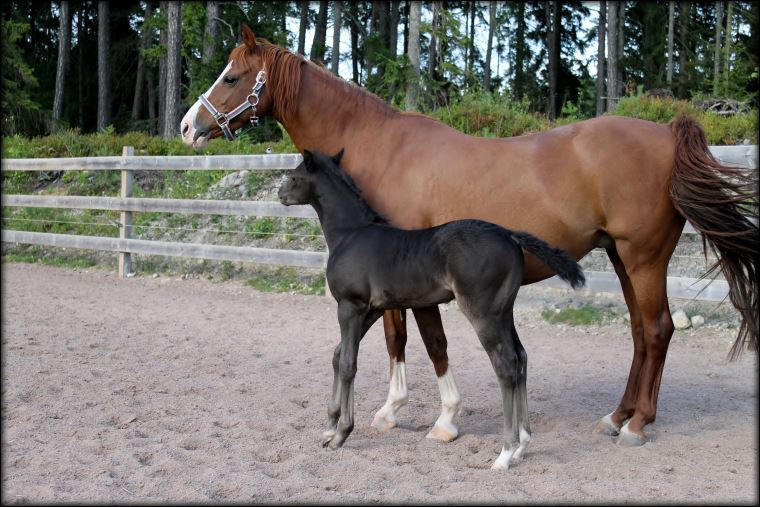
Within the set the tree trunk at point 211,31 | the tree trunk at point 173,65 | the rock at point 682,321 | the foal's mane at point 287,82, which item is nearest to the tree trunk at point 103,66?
the tree trunk at point 211,31

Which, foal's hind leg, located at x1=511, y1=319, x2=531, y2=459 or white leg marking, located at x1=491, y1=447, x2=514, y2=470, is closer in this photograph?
white leg marking, located at x1=491, y1=447, x2=514, y2=470

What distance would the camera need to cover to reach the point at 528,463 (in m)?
3.38

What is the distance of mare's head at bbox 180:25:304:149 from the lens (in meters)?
4.26

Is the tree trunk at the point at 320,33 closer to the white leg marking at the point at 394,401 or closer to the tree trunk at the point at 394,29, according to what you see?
the tree trunk at the point at 394,29

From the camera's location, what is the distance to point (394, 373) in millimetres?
4129

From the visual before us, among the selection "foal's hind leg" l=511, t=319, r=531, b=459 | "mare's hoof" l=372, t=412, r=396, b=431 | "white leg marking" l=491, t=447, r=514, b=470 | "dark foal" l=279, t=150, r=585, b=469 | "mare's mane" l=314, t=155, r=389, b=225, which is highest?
"mare's mane" l=314, t=155, r=389, b=225

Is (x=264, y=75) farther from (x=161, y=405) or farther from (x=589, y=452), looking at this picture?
(x=589, y=452)

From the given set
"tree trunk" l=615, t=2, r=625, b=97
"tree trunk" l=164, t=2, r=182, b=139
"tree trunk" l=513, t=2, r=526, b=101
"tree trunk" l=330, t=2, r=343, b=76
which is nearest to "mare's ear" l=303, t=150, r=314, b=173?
"tree trunk" l=164, t=2, r=182, b=139

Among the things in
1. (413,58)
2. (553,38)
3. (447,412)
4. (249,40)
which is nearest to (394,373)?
(447,412)

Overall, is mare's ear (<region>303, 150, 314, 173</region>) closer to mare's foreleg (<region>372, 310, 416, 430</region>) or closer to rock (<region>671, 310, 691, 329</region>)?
mare's foreleg (<region>372, 310, 416, 430</region>)

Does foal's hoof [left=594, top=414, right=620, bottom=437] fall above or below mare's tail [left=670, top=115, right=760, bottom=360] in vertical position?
below

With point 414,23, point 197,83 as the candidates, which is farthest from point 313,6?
point 414,23

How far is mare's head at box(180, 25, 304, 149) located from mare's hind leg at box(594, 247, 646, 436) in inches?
86.2

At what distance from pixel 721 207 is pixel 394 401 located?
2121mm
